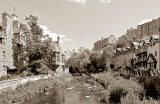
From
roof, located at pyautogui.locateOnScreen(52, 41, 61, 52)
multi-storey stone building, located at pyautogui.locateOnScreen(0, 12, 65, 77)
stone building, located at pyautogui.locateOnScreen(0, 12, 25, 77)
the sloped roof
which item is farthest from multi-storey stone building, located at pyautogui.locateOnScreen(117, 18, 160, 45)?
stone building, located at pyautogui.locateOnScreen(0, 12, 25, 77)

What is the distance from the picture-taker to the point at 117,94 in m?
14.5

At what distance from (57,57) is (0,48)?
20.6 metres

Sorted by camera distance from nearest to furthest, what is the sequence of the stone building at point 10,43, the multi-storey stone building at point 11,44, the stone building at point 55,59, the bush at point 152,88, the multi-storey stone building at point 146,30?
the bush at point 152,88 → the stone building at point 10,43 → the multi-storey stone building at point 11,44 → the stone building at point 55,59 → the multi-storey stone building at point 146,30

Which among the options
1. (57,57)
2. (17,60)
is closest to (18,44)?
(17,60)

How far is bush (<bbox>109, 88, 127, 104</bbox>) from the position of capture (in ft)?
46.3

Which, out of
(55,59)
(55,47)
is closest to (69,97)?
(55,59)

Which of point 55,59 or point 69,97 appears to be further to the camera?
point 55,59

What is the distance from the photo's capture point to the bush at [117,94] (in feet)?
46.3

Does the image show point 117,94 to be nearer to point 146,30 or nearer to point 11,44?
point 11,44

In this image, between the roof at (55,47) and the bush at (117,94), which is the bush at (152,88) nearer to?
the bush at (117,94)

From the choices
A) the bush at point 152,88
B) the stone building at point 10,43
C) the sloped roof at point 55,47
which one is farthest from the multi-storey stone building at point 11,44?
the bush at point 152,88

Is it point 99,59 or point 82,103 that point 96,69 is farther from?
point 82,103

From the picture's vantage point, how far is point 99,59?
54.2 metres

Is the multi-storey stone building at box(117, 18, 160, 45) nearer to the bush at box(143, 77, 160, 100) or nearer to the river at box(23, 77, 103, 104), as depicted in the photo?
the river at box(23, 77, 103, 104)
